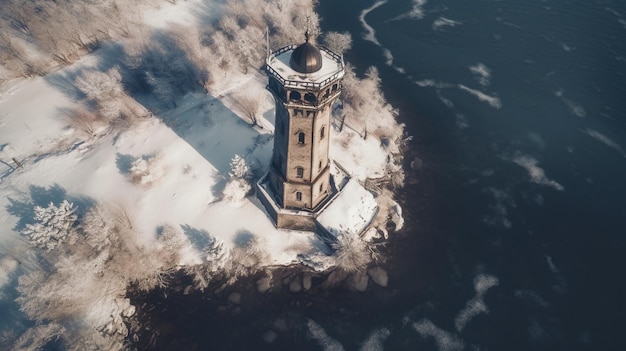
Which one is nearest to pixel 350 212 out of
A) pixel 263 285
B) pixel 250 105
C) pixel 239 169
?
pixel 263 285

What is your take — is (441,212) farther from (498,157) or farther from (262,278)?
(262,278)

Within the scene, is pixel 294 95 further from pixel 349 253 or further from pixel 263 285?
pixel 263 285

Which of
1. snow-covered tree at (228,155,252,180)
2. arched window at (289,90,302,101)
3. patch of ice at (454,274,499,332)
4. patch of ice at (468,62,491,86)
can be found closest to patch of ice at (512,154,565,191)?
patch of ice at (468,62,491,86)

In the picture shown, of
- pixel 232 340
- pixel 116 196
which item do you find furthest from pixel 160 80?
pixel 232 340

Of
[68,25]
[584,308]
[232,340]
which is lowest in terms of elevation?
[232,340]

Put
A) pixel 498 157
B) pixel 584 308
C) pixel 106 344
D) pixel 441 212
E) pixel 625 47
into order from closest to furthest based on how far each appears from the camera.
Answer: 1. pixel 106 344
2. pixel 584 308
3. pixel 441 212
4. pixel 498 157
5. pixel 625 47

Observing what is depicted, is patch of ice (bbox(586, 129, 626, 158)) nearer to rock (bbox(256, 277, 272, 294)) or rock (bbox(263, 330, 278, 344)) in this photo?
rock (bbox(256, 277, 272, 294))

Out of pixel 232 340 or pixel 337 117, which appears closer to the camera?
pixel 232 340
